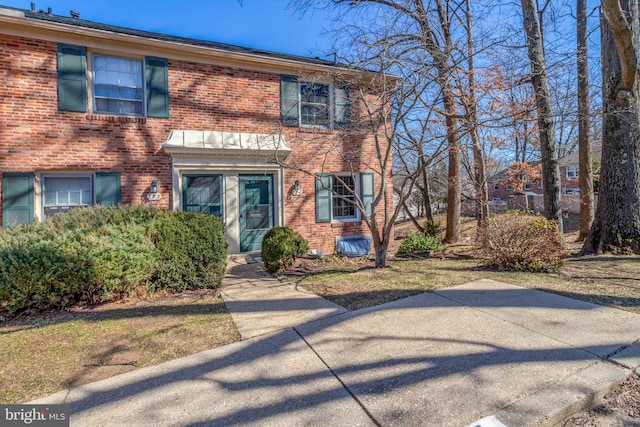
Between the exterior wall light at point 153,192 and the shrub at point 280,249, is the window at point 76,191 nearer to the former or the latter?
the exterior wall light at point 153,192

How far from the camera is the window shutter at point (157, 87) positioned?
26.0 ft

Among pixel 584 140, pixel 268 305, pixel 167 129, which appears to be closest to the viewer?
pixel 268 305

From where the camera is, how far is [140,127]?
26.0 ft

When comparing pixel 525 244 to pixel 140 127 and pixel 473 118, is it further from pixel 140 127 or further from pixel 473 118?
pixel 140 127

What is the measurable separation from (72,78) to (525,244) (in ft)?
32.9

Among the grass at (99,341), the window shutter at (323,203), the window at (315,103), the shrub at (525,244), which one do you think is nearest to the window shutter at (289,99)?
the window at (315,103)

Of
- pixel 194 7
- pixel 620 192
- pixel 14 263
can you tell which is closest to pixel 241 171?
pixel 194 7

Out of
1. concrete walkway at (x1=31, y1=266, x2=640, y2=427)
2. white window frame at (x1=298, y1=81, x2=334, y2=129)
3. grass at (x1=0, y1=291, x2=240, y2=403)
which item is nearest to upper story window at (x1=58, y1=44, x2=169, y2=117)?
white window frame at (x1=298, y1=81, x2=334, y2=129)

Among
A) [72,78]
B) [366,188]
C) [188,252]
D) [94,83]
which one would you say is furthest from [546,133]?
[72,78]

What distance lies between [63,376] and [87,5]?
1071cm

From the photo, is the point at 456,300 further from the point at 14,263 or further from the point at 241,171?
the point at 241,171

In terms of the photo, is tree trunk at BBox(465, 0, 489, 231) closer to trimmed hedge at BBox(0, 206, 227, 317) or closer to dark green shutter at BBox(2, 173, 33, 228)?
trimmed hedge at BBox(0, 206, 227, 317)

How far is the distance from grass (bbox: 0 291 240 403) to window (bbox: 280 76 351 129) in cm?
643

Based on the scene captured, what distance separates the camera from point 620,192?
712 centimetres
